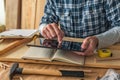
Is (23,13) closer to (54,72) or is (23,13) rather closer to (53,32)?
(53,32)

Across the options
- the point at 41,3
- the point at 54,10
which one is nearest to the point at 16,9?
the point at 41,3

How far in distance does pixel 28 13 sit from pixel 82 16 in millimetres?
1015

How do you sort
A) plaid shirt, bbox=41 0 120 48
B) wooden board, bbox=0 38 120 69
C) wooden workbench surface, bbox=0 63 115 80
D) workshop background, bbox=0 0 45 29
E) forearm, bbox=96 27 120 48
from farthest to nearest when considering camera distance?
workshop background, bbox=0 0 45 29 → plaid shirt, bbox=41 0 120 48 → forearm, bbox=96 27 120 48 → wooden board, bbox=0 38 120 69 → wooden workbench surface, bbox=0 63 115 80

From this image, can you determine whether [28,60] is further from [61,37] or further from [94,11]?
[94,11]

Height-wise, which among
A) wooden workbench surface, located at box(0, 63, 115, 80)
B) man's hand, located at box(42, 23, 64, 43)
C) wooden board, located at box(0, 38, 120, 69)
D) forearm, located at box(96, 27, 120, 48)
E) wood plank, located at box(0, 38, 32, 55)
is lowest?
wooden workbench surface, located at box(0, 63, 115, 80)

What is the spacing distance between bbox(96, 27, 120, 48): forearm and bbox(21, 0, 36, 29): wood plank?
1176 mm

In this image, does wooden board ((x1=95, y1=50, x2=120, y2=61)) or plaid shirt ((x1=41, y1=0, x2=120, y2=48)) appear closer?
wooden board ((x1=95, y1=50, x2=120, y2=61))

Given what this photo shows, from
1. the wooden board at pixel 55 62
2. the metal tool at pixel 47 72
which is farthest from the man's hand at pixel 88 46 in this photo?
the metal tool at pixel 47 72

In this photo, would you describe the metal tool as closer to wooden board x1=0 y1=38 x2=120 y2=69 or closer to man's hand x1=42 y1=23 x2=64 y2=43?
wooden board x1=0 y1=38 x2=120 y2=69

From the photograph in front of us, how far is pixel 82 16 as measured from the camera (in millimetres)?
1479

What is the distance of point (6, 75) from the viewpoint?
2.87ft

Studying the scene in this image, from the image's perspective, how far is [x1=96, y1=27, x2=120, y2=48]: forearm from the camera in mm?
1175

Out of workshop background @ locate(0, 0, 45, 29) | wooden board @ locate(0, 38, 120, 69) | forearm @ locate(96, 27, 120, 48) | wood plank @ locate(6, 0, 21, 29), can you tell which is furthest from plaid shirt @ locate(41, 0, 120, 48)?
wood plank @ locate(6, 0, 21, 29)

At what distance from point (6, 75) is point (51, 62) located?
188 millimetres
